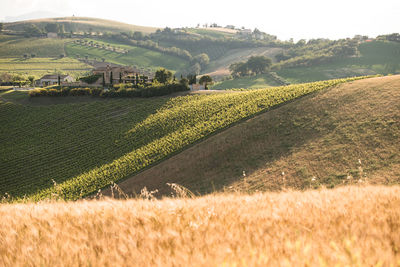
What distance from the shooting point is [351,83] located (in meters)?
45.7

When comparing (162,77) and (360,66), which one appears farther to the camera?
(360,66)

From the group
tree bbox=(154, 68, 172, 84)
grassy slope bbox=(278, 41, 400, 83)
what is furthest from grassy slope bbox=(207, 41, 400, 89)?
tree bbox=(154, 68, 172, 84)

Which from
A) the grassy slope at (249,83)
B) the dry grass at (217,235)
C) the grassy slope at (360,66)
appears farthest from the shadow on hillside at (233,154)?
the grassy slope at (360,66)

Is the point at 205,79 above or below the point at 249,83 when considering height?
above

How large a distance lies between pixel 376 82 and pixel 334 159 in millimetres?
24082

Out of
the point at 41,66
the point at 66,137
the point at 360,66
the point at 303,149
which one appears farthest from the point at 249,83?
the point at 41,66

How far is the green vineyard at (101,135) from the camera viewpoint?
1346 inches

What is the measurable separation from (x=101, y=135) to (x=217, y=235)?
1852 inches

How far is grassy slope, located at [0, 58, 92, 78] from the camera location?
154500 millimetres

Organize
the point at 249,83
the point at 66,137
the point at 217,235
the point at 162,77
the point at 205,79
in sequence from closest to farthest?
1. the point at 217,235
2. the point at 66,137
3. the point at 205,79
4. the point at 162,77
5. the point at 249,83

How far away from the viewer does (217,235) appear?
2998 mm

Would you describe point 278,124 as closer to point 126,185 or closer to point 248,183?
point 248,183

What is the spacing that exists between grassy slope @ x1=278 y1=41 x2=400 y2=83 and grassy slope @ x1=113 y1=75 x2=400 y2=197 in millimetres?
102926

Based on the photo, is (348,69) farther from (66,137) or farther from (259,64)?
(66,137)
